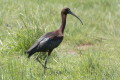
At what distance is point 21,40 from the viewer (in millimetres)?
8352

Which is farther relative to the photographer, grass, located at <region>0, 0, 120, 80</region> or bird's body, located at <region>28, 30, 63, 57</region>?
bird's body, located at <region>28, 30, 63, 57</region>

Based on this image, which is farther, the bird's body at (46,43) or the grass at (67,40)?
the bird's body at (46,43)

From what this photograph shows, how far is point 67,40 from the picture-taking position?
34.2 feet

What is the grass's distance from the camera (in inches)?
254

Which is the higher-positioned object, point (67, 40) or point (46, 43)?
point (46, 43)

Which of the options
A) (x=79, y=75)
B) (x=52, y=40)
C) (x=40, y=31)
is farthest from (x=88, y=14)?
(x=79, y=75)

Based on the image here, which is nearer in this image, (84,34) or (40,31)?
(40,31)

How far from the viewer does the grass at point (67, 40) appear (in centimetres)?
645

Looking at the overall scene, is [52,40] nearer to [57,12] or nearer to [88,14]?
[57,12]

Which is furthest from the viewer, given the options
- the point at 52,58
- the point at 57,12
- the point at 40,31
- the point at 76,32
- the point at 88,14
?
the point at 88,14

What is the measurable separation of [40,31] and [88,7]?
6.99m

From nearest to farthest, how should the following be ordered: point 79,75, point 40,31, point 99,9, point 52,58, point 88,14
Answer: point 79,75 → point 52,58 → point 40,31 → point 88,14 → point 99,9

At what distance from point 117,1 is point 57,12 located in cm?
389

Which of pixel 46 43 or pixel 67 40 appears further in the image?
pixel 67 40
